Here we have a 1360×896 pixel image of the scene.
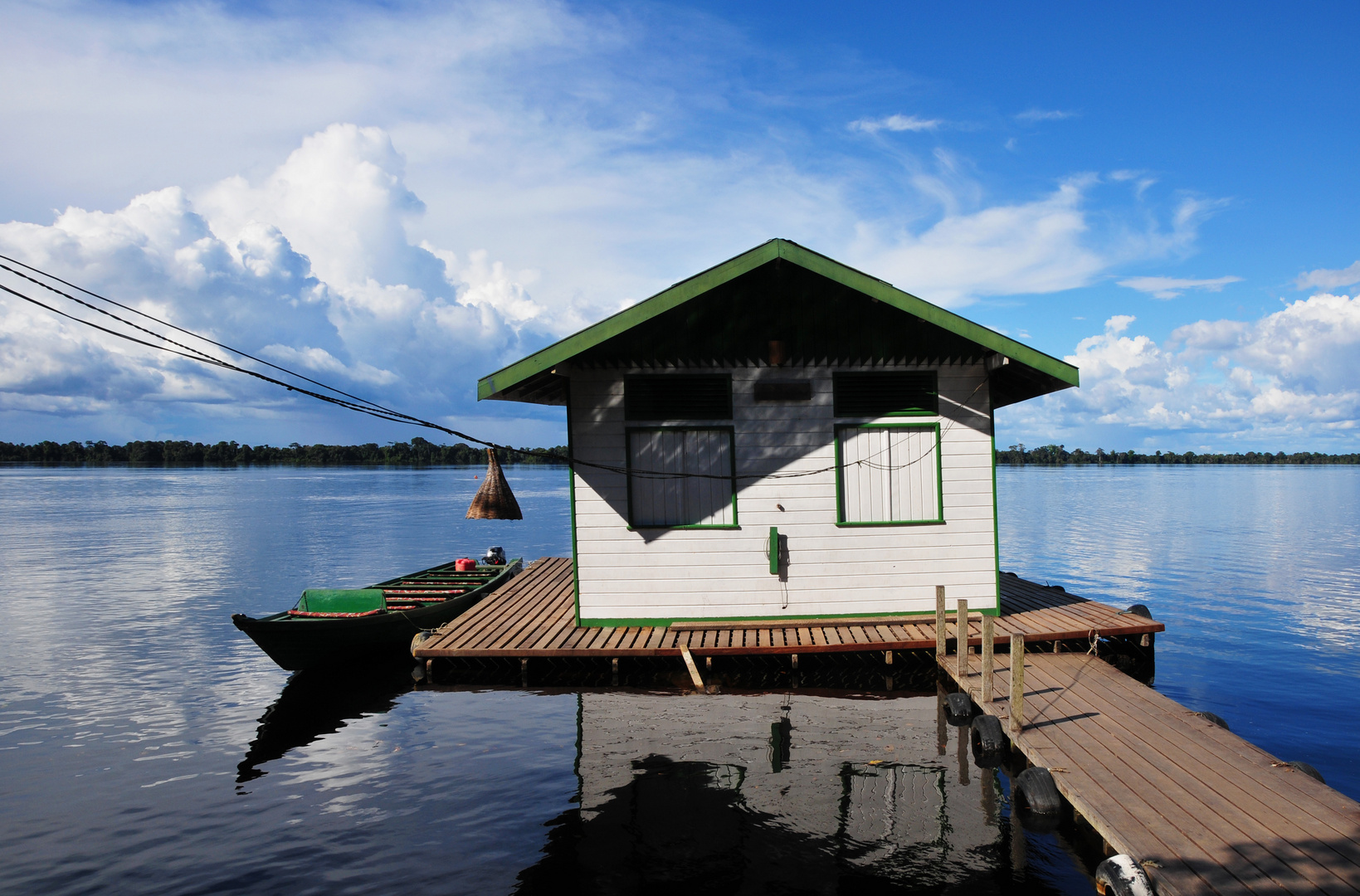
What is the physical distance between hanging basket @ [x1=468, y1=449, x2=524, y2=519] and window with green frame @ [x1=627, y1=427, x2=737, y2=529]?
365 cm

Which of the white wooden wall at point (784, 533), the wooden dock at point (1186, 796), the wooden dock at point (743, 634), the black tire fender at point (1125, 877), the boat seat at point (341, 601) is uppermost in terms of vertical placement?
the white wooden wall at point (784, 533)

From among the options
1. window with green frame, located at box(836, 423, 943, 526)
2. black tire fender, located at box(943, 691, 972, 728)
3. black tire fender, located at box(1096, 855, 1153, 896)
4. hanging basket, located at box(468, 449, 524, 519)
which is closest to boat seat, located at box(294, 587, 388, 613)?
hanging basket, located at box(468, 449, 524, 519)

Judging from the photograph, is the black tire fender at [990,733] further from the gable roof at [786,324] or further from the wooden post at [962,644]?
the gable roof at [786,324]

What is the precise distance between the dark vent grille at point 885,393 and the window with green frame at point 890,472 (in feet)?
0.92

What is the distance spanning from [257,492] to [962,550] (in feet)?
324

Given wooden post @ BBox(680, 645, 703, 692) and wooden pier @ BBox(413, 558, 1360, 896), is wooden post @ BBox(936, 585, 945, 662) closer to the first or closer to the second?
wooden pier @ BBox(413, 558, 1360, 896)

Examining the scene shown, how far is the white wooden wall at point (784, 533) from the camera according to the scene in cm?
1339

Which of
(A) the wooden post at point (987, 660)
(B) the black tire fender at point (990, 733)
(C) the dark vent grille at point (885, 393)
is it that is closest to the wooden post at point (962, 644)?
(A) the wooden post at point (987, 660)

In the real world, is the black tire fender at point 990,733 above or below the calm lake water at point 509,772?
above

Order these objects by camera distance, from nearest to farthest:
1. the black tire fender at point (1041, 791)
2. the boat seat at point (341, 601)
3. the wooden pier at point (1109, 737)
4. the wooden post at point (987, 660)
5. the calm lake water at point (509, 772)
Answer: the wooden pier at point (1109, 737) < the calm lake water at point (509, 772) < the black tire fender at point (1041, 791) < the wooden post at point (987, 660) < the boat seat at point (341, 601)

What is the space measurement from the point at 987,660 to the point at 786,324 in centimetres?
645

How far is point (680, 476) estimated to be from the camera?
13.5 metres

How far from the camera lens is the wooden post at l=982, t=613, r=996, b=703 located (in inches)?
391

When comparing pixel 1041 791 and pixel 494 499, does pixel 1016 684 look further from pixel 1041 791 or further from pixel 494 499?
pixel 494 499
